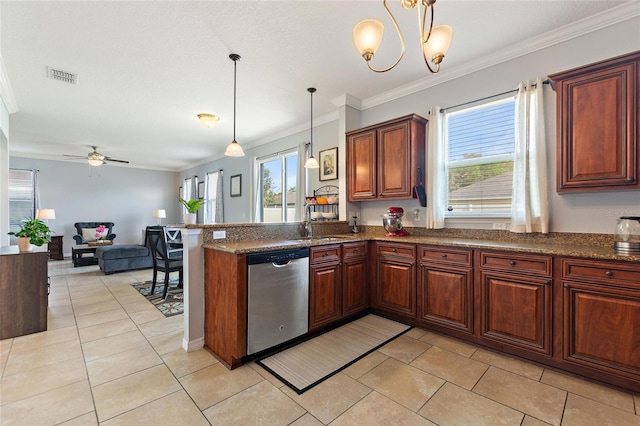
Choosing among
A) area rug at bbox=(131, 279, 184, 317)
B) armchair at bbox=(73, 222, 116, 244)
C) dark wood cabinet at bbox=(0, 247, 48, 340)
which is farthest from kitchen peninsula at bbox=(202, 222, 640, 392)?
armchair at bbox=(73, 222, 116, 244)

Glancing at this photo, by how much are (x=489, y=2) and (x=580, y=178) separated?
5.17 ft

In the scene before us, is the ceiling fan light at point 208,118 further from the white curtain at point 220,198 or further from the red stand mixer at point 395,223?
the white curtain at point 220,198

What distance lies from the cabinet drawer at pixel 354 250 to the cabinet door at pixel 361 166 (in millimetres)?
728

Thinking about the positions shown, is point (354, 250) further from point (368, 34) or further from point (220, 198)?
point (220, 198)

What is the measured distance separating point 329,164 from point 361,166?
871 mm

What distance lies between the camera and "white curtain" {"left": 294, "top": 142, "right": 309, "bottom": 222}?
16.5ft

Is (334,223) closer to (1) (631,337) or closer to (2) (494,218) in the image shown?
(2) (494,218)

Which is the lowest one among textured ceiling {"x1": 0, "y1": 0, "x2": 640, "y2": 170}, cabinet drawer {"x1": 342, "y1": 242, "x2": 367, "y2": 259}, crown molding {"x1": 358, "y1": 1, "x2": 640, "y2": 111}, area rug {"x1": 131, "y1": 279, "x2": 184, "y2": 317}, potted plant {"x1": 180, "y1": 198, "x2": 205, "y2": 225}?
area rug {"x1": 131, "y1": 279, "x2": 184, "y2": 317}

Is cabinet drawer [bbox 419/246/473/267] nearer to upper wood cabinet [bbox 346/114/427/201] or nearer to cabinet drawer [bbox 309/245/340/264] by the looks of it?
upper wood cabinet [bbox 346/114/427/201]

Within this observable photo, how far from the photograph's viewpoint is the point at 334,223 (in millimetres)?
3818

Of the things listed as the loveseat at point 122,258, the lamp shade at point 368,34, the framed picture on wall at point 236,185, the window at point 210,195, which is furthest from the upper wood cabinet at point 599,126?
the window at point 210,195

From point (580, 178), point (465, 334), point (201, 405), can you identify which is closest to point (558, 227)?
point (580, 178)

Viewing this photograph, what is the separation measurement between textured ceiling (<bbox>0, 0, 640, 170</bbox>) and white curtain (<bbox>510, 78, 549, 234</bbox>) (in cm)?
60

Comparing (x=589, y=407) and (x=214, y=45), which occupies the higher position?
(x=214, y=45)
